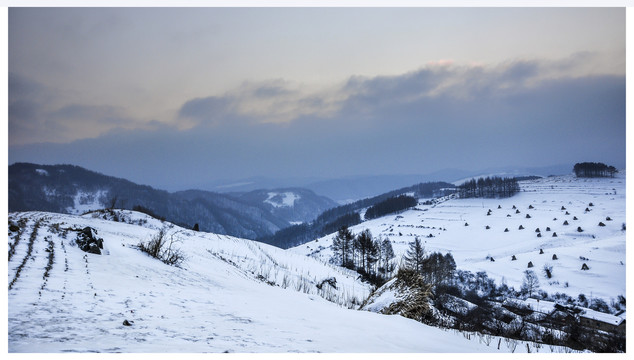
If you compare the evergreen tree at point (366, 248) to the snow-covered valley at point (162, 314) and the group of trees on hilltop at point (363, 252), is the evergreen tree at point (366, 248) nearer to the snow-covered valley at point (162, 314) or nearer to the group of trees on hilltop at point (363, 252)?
the group of trees on hilltop at point (363, 252)

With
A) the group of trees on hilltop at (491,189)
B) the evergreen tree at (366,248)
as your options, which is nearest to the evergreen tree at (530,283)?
the evergreen tree at (366,248)

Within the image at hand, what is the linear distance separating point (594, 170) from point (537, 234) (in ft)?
341

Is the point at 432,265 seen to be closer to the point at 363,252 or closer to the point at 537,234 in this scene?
the point at 363,252

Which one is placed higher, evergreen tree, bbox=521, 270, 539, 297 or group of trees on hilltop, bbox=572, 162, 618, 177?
group of trees on hilltop, bbox=572, 162, 618, 177

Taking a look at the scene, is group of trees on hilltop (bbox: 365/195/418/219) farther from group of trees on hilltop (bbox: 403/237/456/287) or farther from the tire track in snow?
the tire track in snow

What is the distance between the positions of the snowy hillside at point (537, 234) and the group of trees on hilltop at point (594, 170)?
36.2 feet

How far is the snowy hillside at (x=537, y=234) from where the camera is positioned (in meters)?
52.3

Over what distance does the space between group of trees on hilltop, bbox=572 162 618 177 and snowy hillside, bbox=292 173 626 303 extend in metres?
11.0

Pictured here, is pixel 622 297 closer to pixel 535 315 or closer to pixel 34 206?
pixel 535 315

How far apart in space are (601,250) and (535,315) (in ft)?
128

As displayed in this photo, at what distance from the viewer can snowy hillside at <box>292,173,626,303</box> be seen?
5231 centimetres

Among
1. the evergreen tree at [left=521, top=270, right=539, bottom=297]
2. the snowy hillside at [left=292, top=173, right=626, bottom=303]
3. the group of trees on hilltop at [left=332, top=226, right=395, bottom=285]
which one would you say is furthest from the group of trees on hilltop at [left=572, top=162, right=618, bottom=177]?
the group of trees on hilltop at [left=332, top=226, right=395, bottom=285]

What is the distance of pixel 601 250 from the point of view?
57.8 m
